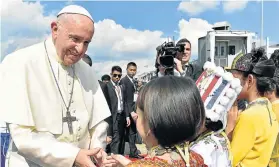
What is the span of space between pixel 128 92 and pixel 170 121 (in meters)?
6.18

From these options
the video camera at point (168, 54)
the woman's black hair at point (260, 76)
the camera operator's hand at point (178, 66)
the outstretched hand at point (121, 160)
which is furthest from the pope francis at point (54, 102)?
the camera operator's hand at point (178, 66)

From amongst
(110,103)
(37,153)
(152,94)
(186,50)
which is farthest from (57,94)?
(110,103)

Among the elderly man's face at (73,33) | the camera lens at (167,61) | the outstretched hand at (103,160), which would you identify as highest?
the elderly man's face at (73,33)

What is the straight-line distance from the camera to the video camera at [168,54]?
357cm

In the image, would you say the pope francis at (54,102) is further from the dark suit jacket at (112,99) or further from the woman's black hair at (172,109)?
the dark suit jacket at (112,99)

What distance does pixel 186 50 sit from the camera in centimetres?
505

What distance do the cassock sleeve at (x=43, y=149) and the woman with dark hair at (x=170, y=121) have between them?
79 centimetres

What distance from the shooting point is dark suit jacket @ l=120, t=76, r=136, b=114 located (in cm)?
765

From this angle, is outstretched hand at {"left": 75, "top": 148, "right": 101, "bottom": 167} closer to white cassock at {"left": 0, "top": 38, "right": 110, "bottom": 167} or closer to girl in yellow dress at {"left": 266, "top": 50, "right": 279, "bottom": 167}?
white cassock at {"left": 0, "top": 38, "right": 110, "bottom": 167}

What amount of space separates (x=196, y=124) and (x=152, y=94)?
0.24 metres

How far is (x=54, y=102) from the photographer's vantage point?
8.27 ft

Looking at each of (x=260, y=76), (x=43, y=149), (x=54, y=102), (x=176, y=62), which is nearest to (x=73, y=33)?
(x=54, y=102)

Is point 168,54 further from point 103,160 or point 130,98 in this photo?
point 130,98

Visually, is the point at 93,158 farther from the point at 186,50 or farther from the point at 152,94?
the point at 186,50
